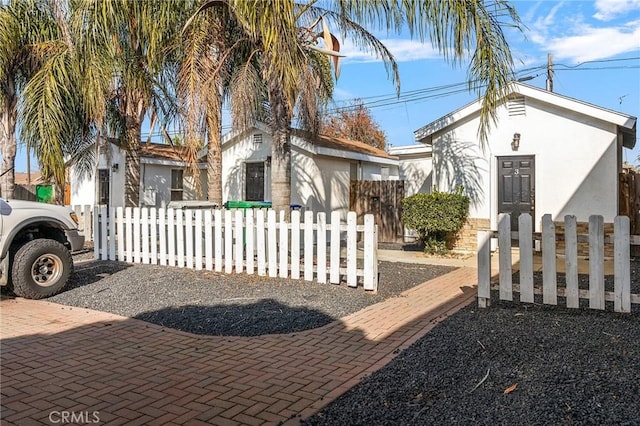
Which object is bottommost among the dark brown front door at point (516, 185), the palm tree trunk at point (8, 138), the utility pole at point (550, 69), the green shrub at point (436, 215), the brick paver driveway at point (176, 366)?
the brick paver driveway at point (176, 366)

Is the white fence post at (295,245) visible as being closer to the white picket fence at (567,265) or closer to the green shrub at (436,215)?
the white picket fence at (567,265)

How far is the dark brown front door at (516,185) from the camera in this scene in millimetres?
10797

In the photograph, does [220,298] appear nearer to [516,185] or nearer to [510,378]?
[510,378]

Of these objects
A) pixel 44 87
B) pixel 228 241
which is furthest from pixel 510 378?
Answer: pixel 44 87

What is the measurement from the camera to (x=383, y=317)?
5461mm

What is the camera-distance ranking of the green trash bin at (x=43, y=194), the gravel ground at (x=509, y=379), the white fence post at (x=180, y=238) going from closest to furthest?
the gravel ground at (x=509, y=379)
the white fence post at (x=180, y=238)
the green trash bin at (x=43, y=194)

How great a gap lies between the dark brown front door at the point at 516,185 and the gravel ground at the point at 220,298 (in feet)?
12.5

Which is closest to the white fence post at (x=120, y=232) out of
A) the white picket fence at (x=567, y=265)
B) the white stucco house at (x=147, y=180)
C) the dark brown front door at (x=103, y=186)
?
the white picket fence at (x=567, y=265)

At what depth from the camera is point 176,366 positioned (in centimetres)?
401

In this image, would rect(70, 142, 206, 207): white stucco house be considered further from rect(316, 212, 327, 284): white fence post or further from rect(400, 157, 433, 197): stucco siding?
rect(316, 212, 327, 284): white fence post

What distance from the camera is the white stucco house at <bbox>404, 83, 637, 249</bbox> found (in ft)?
32.9

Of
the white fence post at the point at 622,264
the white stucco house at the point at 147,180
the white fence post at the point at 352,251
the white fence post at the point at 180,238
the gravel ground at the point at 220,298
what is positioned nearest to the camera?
the white fence post at the point at 622,264

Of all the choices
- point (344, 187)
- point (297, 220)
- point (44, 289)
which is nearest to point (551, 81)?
point (344, 187)

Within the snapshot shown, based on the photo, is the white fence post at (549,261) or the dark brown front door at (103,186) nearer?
the white fence post at (549,261)
